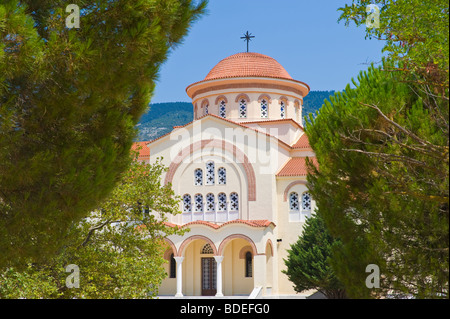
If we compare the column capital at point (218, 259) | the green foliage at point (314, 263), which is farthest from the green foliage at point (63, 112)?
the column capital at point (218, 259)

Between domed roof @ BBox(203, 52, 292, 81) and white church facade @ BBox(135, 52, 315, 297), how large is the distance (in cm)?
312

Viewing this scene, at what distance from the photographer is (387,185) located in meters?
8.29

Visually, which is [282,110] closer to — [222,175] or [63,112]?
[222,175]

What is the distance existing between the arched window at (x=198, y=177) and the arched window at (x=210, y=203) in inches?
30.3

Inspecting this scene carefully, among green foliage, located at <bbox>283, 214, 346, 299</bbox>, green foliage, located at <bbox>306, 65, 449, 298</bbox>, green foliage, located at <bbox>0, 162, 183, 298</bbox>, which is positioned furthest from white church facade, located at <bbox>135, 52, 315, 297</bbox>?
green foliage, located at <bbox>306, 65, 449, 298</bbox>

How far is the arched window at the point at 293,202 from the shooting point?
27.2m

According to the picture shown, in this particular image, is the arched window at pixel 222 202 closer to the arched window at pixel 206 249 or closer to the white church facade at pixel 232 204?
the white church facade at pixel 232 204

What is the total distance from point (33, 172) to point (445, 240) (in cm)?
573

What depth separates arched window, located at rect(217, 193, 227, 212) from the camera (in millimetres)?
27328

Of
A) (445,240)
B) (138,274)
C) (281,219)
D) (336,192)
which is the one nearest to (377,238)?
(445,240)

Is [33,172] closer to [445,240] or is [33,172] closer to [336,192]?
[336,192]

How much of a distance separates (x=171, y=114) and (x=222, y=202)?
4383 inches

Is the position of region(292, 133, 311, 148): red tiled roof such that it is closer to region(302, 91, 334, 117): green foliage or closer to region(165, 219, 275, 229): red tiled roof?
region(165, 219, 275, 229): red tiled roof
